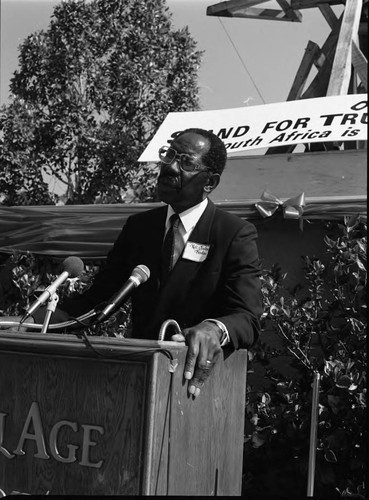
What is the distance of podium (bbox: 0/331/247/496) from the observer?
258 centimetres

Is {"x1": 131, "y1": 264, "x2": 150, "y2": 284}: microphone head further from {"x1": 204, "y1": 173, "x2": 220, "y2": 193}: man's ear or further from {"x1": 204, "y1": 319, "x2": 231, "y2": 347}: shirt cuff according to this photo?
{"x1": 204, "y1": 173, "x2": 220, "y2": 193}: man's ear

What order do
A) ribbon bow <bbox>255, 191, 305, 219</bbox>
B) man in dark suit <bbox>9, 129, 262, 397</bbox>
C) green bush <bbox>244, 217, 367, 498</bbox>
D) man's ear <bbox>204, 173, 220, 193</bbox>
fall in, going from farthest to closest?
ribbon bow <bbox>255, 191, 305, 219</bbox> → green bush <bbox>244, 217, 367, 498</bbox> → man's ear <bbox>204, 173, 220, 193</bbox> → man in dark suit <bbox>9, 129, 262, 397</bbox>

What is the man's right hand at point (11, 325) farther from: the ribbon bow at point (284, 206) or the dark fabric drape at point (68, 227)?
the dark fabric drape at point (68, 227)

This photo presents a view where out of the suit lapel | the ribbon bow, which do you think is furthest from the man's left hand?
the ribbon bow

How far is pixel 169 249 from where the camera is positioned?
3398 millimetres

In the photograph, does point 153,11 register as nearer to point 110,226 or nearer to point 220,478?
point 110,226

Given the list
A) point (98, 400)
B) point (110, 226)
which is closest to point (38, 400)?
point (98, 400)

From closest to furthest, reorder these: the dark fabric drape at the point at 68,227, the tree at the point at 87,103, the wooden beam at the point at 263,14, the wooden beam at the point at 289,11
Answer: the dark fabric drape at the point at 68,227, the wooden beam at the point at 289,11, the wooden beam at the point at 263,14, the tree at the point at 87,103

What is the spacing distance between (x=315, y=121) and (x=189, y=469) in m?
4.90

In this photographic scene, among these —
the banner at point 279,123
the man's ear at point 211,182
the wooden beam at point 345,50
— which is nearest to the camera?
the man's ear at point 211,182

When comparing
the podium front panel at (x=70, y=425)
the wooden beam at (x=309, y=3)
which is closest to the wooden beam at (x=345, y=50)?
the wooden beam at (x=309, y=3)

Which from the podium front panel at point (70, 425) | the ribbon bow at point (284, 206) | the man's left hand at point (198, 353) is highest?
the ribbon bow at point (284, 206)

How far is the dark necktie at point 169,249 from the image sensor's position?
11.0 ft

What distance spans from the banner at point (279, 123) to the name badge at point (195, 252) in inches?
144
